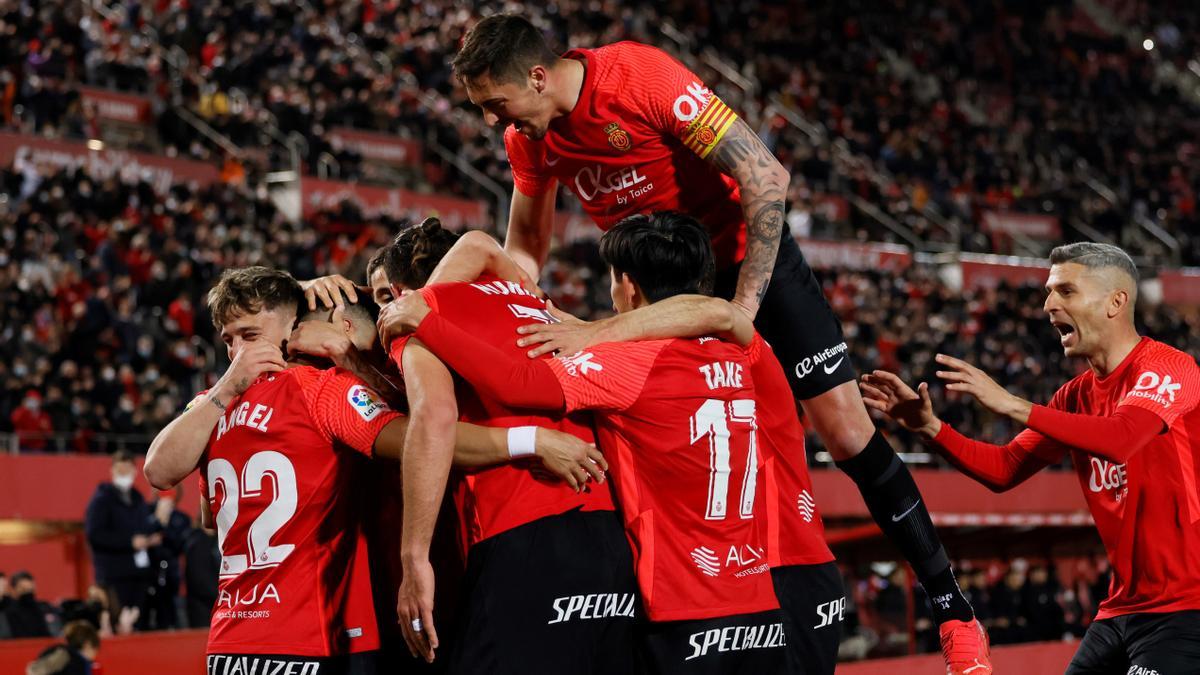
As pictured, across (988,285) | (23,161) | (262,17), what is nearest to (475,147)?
(262,17)

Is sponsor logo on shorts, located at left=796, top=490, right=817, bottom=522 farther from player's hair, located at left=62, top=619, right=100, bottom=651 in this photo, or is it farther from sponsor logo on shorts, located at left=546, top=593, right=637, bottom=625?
player's hair, located at left=62, top=619, right=100, bottom=651

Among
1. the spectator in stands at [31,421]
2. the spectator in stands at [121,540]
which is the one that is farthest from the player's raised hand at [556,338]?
the spectator in stands at [31,421]

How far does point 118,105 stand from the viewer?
21.0 m

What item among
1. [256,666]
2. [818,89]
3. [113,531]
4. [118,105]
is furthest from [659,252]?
[818,89]

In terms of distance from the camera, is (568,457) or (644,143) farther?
(644,143)

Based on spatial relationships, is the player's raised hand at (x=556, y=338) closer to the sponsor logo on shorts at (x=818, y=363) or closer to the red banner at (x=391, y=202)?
the sponsor logo on shorts at (x=818, y=363)

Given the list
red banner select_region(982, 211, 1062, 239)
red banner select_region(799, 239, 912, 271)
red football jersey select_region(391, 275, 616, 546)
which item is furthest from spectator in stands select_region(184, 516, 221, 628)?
red banner select_region(982, 211, 1062, 239)

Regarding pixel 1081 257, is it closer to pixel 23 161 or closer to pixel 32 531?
pixel 32 531

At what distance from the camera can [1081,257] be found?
5543mm

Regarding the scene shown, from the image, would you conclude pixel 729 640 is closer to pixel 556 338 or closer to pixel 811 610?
pixel 811 610

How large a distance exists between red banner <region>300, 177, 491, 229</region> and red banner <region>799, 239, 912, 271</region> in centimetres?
664

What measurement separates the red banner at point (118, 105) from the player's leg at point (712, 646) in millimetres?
17750

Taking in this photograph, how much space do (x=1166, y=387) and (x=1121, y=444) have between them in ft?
1.15

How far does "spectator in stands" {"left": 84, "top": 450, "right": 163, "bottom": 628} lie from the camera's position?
11.0 meters
